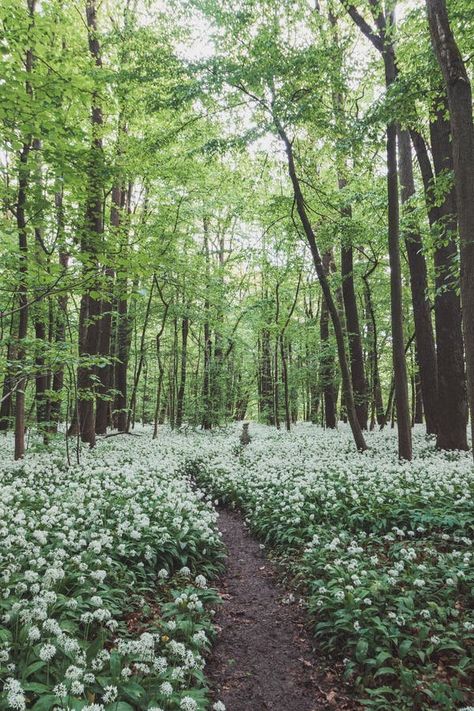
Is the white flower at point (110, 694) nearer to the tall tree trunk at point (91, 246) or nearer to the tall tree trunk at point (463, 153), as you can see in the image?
the tall tree trunk at point (463, 153)

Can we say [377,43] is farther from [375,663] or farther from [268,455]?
[375,663]

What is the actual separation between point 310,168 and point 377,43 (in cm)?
391

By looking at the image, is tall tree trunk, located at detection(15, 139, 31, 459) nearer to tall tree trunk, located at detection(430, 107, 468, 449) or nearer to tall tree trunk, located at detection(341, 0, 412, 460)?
tall tree trunk, located at detection(341, 0, 412, 460)

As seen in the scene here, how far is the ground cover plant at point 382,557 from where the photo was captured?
13.5 feet

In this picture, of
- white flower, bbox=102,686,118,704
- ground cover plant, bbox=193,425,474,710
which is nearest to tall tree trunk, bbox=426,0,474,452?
ground cover plant, bbox=193,425,474,710

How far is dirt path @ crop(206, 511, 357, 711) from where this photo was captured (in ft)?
13.7

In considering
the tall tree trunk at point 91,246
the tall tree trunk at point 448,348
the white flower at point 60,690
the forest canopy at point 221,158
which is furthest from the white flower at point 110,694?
the tall tree trunk at point 448,348

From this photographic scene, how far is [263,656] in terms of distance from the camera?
494 centimetres

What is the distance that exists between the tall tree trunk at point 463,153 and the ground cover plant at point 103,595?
170 inches

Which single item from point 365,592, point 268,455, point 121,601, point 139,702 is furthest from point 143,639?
point 268,455

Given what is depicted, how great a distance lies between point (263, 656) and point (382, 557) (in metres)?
2.32

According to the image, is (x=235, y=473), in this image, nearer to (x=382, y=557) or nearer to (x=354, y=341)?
(x=382, y=557)

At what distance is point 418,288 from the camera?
14523 millimetres

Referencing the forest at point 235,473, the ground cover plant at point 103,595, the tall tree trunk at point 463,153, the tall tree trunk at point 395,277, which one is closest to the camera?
the ground cover plant at point 103,595
